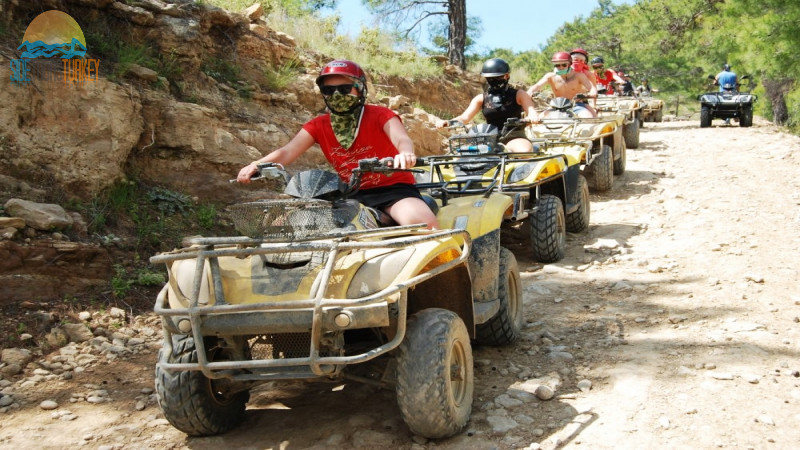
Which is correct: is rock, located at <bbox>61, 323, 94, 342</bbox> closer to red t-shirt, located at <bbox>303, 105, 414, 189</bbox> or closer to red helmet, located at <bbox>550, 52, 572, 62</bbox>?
red t-shirt, located at <bbox>303, 105, 414, 189</bbox>

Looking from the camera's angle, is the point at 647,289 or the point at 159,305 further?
the point at 647,289

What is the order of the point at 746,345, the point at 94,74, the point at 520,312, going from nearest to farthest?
the point at 746,345
the point at 520,312
the point at 94,74

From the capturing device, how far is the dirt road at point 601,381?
12.8 feet

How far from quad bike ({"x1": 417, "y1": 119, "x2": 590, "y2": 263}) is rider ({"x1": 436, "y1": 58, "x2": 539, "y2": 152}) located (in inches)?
27.4

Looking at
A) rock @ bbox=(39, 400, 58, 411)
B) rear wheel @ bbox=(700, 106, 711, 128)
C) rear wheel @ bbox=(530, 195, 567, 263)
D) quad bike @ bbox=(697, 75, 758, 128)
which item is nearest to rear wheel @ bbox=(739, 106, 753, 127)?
quad bike @ bbox=(697, 75, 758, 128)

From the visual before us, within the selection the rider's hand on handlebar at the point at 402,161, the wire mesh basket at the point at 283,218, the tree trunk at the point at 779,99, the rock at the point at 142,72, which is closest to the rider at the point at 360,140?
the rider's hand on handlebar at the point at 402,161

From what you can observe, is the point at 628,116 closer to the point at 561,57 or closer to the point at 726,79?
the point at 561,57

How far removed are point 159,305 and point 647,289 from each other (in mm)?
4394

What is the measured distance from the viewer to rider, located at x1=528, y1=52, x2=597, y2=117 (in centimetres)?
1141

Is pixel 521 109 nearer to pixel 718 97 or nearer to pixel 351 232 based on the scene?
pixel 351 232

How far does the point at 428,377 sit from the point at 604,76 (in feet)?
51.9

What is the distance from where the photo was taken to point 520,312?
5.66m

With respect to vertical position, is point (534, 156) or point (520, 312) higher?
point (534, 156)

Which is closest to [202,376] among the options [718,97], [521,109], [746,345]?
[746,345]
